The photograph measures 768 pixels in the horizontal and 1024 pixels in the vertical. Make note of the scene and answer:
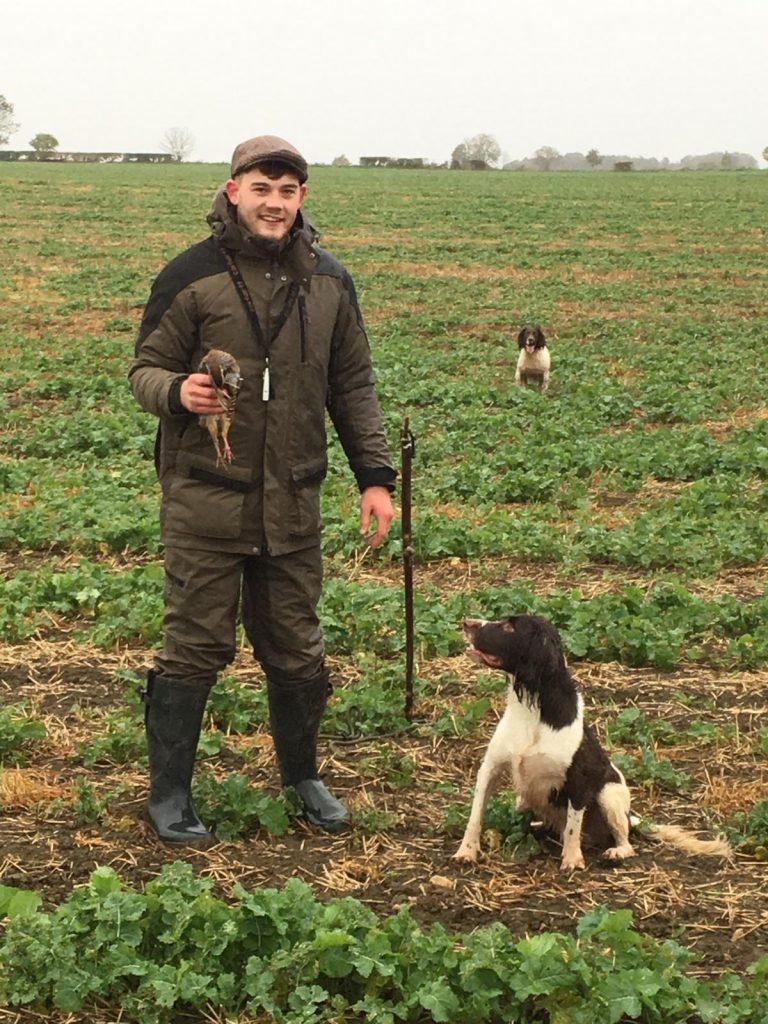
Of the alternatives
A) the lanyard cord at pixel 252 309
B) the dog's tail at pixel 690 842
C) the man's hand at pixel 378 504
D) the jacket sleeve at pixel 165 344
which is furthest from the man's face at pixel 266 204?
the dog's tail at pixel 690 842

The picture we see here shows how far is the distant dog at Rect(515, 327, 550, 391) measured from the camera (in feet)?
48.6

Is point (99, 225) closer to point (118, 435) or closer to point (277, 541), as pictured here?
point (118, 435)

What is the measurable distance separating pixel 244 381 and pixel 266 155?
0.76 meters

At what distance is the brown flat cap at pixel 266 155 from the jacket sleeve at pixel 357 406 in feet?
1.56

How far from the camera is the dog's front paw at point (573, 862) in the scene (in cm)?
467

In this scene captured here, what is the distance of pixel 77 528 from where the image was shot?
8883mm

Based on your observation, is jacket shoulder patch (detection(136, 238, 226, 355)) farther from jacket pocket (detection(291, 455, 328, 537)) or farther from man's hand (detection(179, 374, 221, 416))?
jacket pocket (detection(291, 455, 328, 537))

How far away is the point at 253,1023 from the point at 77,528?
221 inches

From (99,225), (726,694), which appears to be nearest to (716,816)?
(726,694)

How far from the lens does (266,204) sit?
4.62m

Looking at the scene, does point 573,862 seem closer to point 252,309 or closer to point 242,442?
point 242,442

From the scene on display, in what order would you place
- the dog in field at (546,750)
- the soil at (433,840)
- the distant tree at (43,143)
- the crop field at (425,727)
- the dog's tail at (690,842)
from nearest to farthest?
the crop field at (425,727)
the soil at (433,840)
the dog in field at (546,750)
the dog's tail at (690,842)
the distant tree at (43,143)

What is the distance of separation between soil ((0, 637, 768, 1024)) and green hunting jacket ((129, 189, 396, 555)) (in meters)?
1.09

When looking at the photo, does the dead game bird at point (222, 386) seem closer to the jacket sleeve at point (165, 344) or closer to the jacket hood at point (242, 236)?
the jacket sleeve at point (165, 344)
